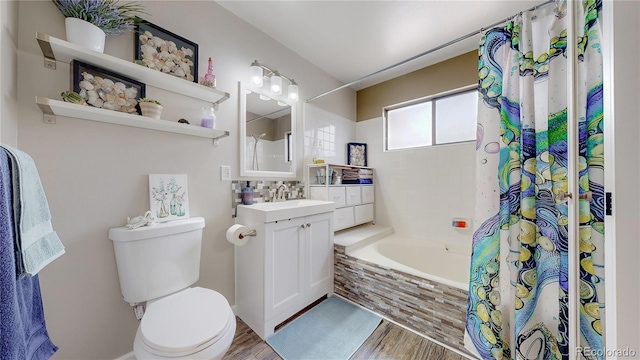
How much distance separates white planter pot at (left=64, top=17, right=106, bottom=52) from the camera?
3.33 ft

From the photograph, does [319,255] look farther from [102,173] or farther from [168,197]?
[102,173]

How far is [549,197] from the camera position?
1.02 m

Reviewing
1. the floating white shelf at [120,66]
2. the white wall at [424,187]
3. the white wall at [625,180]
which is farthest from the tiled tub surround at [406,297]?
the floating white shelf at [120,66]

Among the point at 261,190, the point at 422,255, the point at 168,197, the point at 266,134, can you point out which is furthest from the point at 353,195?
the point at 168,197

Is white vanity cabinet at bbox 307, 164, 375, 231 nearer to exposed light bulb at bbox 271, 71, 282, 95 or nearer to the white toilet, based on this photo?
exposed light bulb at bbox 271, 71, 282, 95

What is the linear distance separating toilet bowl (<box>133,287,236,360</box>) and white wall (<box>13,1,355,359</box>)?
379mm

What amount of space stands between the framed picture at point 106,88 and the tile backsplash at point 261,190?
794 millimetres

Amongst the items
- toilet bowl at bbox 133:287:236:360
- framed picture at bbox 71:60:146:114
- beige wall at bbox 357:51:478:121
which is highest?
beige wall at bbox 357:51:478:121

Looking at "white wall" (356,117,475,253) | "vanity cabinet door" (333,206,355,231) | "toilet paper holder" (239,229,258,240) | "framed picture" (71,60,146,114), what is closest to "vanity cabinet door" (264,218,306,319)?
"toilet paper holder" (239,229,258,240)

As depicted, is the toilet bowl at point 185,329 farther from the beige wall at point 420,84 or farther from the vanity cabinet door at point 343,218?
the beige wall at point 420,84

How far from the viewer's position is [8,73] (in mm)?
902

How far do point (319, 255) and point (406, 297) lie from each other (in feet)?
2.41

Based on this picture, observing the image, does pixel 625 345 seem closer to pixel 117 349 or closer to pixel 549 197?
pixel 549 197

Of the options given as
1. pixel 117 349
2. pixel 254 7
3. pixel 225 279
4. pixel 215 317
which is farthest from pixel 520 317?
pixel 254 7
